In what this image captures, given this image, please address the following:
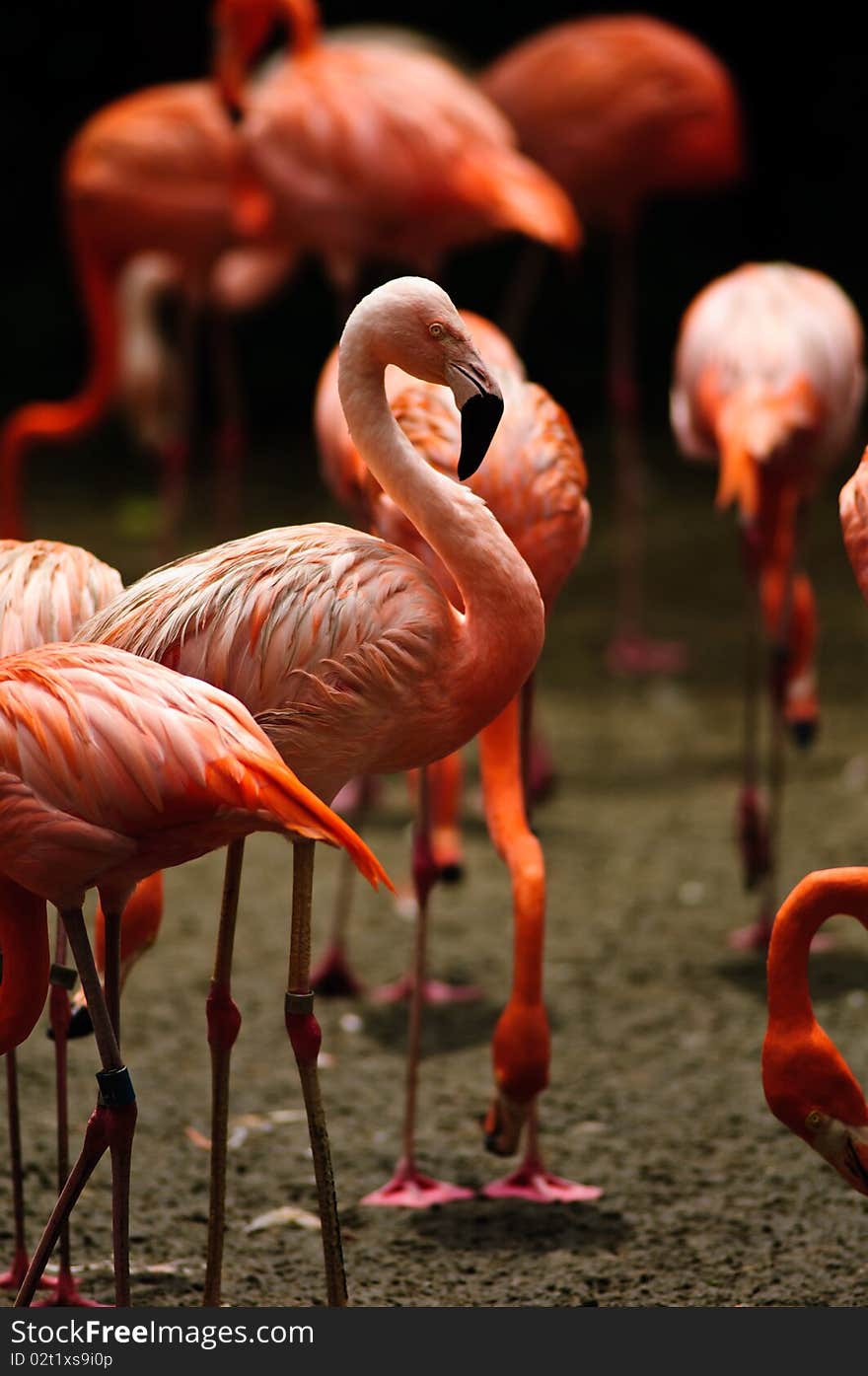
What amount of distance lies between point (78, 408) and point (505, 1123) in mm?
3464

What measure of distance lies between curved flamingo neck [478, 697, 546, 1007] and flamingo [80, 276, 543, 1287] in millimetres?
356

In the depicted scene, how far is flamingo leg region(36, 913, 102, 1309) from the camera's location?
2.94 m

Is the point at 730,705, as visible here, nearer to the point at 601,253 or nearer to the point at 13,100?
the point at 601,253

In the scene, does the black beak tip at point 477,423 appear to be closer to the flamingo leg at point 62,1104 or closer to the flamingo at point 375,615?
the flamingo at point 375,615

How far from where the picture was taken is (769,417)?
4344mm

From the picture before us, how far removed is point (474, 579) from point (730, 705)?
4.13 metres

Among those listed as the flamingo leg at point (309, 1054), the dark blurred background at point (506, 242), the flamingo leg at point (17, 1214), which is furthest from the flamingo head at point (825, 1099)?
the dark blurred background at point (506, 242)

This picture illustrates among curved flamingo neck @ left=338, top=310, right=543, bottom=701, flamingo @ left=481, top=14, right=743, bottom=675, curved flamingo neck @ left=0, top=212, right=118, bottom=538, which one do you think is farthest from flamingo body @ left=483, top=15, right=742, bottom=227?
curved flamingo neck @ left=338, top=310, right=543, bottom=701

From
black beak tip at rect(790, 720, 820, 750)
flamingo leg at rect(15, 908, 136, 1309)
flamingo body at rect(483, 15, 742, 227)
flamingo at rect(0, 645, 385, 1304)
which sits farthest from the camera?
flamingo body at rect(483, 15, 742, 227)

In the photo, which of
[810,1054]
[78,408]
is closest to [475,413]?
[810,1054]

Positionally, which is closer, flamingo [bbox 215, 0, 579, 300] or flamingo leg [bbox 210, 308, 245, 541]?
flamingo [bbox 215, 0, 579, 300]

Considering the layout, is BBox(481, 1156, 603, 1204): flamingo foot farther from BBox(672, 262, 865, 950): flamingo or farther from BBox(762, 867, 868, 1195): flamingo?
BBox(672, 262, 865, 950): flamingo

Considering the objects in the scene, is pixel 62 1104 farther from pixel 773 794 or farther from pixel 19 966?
pixel 773 794

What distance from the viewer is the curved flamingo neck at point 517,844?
9.97 ft
